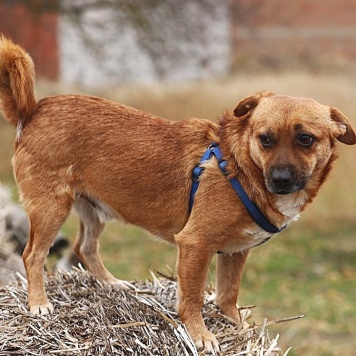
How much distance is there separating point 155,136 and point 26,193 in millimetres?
948

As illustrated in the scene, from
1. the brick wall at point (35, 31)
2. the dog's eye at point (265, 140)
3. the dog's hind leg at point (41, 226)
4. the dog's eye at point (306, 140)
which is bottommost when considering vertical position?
the brick wall at point (35, 31)

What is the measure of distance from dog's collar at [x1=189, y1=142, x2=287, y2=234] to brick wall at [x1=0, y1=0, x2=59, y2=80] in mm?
14439

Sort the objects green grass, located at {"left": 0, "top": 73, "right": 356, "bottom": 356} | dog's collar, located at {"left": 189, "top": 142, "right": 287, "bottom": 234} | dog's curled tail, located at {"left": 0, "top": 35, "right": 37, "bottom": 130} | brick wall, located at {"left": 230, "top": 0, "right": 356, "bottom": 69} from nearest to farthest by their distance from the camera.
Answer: dog's collar, located at {"left": 189, "top": 142, "right": 287, "bottom": 234} → dog's curled tail, located at {"left": 0, "top": 35, "right": 37, "bottom": 130} → green grass, located at {"left": 0, "top": 73, "right": 356, "bottom": 356} → brick wall, located at {"left": 230, "top": 0, "right": 356, "bottom": 69}

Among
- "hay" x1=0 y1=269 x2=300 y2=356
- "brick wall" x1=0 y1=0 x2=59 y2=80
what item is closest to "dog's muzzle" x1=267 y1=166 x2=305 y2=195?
"hay" x1=0 y1=269 x2=300 y2=356

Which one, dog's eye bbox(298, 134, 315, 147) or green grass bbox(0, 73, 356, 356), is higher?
dog's eye bbox(298, 134, 315, 147)

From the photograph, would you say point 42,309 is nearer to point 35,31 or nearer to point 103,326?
point 103,326

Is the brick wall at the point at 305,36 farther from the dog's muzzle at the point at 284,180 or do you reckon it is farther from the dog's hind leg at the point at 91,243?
the dog's muzzle at the point at 284,180

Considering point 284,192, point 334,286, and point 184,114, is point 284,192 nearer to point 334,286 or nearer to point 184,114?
point 334,286

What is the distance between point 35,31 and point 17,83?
19231 millimetres

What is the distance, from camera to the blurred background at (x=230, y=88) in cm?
1224

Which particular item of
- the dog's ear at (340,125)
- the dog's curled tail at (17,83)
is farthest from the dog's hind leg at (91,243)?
the dog's ear at (340,125)

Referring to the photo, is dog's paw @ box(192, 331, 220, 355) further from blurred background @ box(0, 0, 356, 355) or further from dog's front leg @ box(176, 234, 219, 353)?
blurred background @ box(0, 0, 356, 355)

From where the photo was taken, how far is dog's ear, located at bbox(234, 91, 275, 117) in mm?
5781

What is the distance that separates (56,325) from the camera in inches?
218
